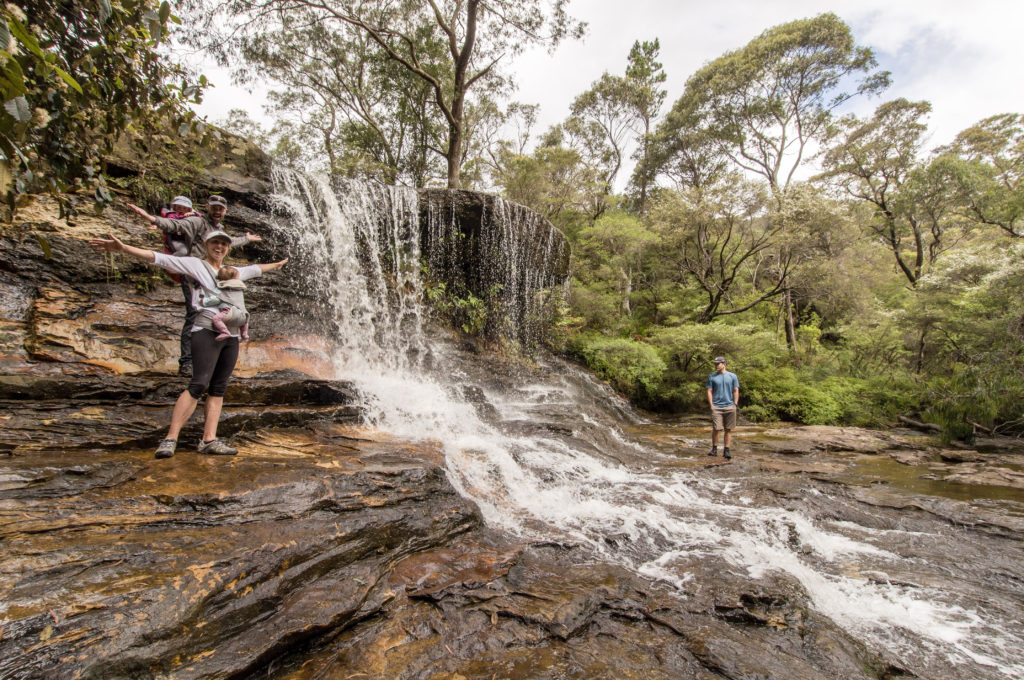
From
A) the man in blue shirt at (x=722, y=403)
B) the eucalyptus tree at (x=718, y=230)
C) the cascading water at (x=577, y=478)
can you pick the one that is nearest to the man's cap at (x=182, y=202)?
the cascading water at (x=577, y=478)

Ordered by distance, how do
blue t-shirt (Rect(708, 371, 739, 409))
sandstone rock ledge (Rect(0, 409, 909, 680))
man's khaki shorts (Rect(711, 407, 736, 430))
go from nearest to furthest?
sandstone rock ledge (Rect(0, 409, 909, 680)) < man's khaki shorts (Rect(711, 407, 736, 430)) < blue t-shirt (Rect(708, 371, 739, 409))

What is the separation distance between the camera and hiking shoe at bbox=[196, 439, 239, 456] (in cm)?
352

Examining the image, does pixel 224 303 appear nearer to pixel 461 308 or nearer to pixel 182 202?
pixel 182 202

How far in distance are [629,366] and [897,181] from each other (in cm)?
1452

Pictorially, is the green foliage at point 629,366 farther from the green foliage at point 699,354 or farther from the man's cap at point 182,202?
the man's cap at point 182,202

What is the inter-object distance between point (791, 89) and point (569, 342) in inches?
665

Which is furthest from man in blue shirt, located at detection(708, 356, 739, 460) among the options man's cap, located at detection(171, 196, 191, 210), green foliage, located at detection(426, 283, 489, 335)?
man's cap, located at detection(171, 196, 191, 210)

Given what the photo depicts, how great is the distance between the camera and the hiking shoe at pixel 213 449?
139 inches

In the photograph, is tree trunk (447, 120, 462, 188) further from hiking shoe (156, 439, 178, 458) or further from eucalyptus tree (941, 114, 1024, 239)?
eucalyptus tree (941, 114, 1024, 239)

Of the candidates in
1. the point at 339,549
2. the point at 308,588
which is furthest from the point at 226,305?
the point at 308,588

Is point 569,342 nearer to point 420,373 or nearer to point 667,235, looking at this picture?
point 667,235

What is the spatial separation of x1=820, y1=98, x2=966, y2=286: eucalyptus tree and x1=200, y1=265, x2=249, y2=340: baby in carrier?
21.6m

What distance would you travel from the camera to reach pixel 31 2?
1.81 m

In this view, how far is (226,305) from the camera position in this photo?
134 inches
